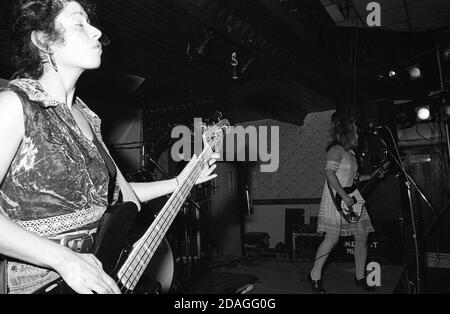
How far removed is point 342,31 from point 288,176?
482 centimetres

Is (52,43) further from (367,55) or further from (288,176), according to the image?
(288,176)

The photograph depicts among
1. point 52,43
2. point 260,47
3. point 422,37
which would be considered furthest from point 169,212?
point 422,37

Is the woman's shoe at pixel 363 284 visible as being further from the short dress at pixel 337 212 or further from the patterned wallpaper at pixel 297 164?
the patterned wallpaper at pixel 297 164

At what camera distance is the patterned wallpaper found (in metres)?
9.12

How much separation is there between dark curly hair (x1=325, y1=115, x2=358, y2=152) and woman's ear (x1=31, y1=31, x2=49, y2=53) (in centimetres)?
371

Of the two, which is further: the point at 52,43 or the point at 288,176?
the point at 288,176

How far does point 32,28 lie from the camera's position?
4.39 feet

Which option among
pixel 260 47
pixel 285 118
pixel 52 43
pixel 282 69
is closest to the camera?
pixel 52 43

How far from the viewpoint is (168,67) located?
5910mm

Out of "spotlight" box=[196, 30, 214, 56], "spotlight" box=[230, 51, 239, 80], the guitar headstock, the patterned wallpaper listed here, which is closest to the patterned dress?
the guitar headstock

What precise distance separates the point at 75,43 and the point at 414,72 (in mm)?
5216

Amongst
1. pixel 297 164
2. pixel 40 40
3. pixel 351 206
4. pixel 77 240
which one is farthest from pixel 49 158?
pixel 297 164

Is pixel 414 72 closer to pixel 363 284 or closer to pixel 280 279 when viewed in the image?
pixel 363 284

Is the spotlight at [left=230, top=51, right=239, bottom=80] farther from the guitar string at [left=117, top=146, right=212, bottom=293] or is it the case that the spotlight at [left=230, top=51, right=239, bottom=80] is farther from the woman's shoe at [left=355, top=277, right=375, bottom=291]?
the woman's shoe at [left=355, top=277, right=375, bottom=291]
